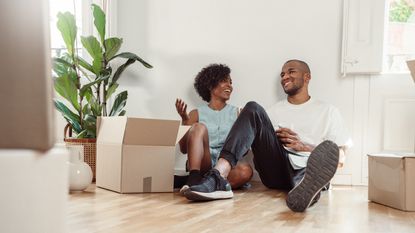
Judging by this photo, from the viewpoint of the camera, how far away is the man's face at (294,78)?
309cm

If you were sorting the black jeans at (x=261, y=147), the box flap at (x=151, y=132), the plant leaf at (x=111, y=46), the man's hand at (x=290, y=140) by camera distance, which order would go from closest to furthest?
the black jeans at (x=261, y=147) → the box flap at (x=151, y=132) → the man's hand at (x=290, y=140) → the plant leaf at (x=111, y=46)

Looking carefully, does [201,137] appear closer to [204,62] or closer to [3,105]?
[204,62]

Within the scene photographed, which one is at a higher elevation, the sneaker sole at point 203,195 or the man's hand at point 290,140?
the man's hand at point 290,140

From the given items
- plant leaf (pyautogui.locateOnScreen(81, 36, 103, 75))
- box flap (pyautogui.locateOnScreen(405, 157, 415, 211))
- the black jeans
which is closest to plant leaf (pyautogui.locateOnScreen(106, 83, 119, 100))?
plant leaf (pyautogui.locateOnScreen(81, 36, 103, 75))

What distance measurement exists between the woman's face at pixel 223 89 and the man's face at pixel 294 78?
1.18 feet

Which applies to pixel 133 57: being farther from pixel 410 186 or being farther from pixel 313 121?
pixel 410 186

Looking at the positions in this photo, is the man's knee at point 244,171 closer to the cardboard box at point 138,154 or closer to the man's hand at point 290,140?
the man's hand at point 290,140

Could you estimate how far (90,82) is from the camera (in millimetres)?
3379

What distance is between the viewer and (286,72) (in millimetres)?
3139

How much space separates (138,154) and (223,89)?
2.97 ft

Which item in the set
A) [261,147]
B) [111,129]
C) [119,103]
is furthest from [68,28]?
[261,147]

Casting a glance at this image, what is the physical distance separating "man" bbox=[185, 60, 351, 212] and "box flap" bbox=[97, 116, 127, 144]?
569 mm

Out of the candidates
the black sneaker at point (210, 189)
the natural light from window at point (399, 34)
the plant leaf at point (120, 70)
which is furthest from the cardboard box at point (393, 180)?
the plant leaf at point (120, 70)

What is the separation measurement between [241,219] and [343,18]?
1949 mm
